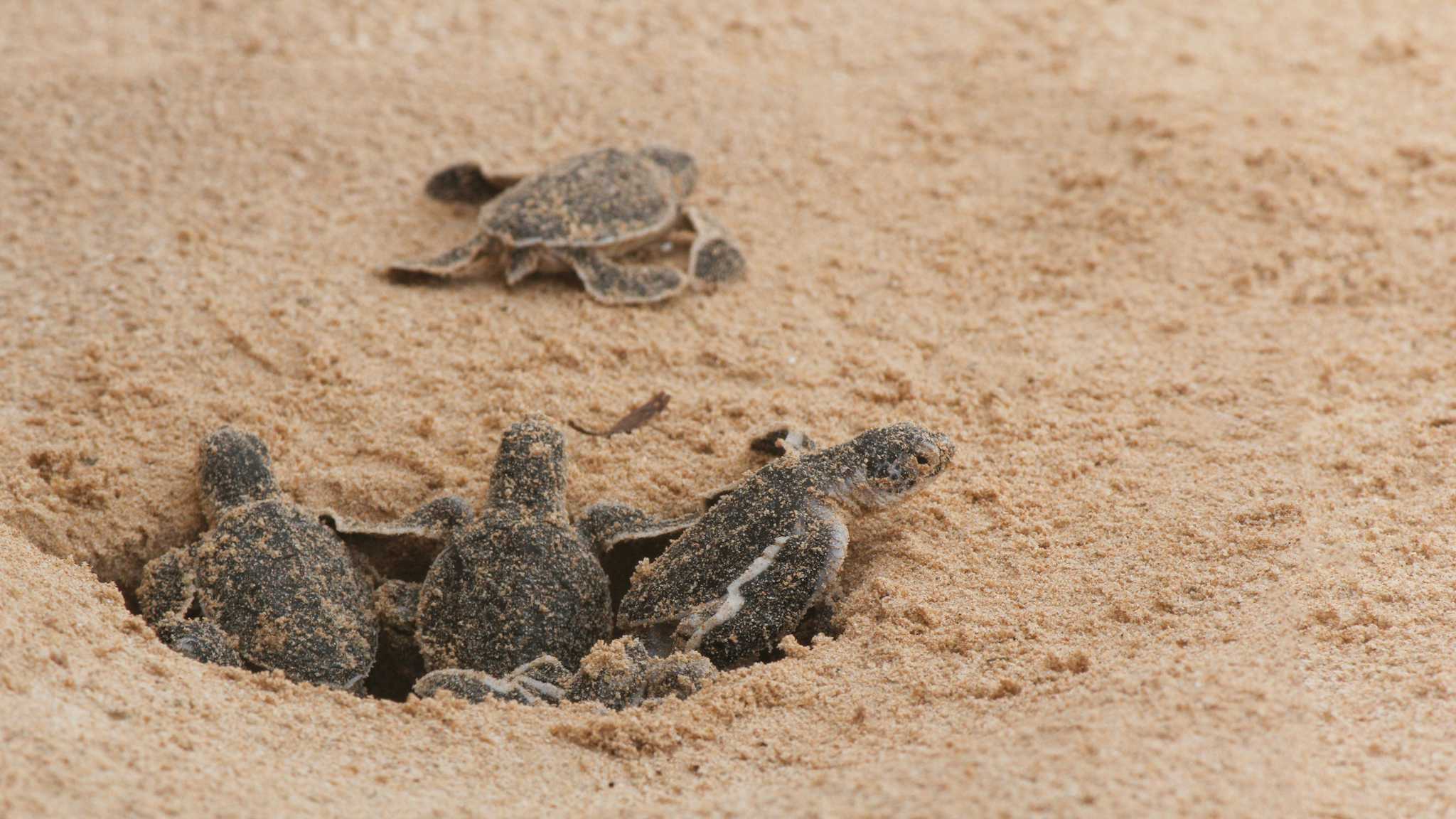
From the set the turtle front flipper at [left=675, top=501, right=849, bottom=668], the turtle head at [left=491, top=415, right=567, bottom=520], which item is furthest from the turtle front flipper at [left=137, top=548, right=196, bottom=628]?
the turtle front flipper at [left=675, top=501, right=849, bottom=668]

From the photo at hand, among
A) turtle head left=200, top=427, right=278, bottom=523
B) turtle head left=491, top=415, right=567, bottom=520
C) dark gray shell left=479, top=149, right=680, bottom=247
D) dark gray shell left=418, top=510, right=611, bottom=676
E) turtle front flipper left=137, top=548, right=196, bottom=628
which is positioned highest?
dark gray shell left=479, top=149, right=680, bottom=247

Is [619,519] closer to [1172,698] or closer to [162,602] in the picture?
[162,602]

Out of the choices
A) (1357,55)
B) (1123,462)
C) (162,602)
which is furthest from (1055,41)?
(162,602)

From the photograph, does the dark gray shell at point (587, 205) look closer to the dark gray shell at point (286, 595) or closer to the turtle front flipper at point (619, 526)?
the turtle front flipper at point (619, 526)

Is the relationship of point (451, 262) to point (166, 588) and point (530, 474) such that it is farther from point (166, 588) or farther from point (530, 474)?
point (166, 588)

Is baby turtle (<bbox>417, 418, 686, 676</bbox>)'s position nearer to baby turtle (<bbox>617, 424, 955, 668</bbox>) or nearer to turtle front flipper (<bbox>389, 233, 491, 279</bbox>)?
baby turtle (<bbox>617, 424, 955, 668</bbox>)

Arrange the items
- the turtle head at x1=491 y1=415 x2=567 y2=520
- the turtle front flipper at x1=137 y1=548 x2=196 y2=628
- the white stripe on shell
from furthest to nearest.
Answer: the turtle head at x1=491 y1=415 x2=567 y2=520, the turtle front flipper at x1=137 y1=548 x2=196 y2=628, the white stripe on shell
